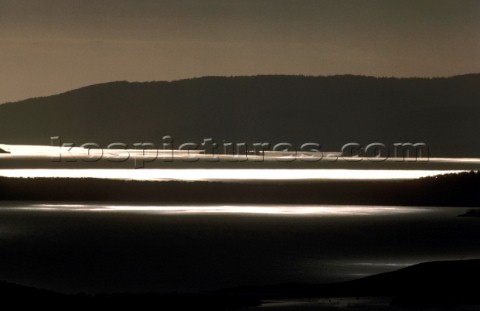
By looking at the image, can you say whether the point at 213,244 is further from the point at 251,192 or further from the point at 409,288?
the point at 251,192

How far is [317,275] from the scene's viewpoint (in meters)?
29.8

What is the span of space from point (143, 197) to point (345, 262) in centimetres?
4018

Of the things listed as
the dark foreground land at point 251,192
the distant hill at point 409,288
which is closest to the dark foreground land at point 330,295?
the distant hill at point 409,288

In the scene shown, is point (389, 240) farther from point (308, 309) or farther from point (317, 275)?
point (308, 309)

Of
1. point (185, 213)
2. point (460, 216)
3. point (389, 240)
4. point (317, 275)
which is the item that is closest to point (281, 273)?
point (317, 275)

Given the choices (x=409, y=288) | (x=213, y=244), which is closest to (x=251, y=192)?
(x=213, y=244)

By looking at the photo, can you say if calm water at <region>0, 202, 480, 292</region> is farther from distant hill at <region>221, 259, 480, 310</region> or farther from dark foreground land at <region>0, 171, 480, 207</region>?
dark foreground land at <region>0, 171, 480, 207</region>

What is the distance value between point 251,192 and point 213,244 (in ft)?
121

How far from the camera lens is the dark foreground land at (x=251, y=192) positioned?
210 feet

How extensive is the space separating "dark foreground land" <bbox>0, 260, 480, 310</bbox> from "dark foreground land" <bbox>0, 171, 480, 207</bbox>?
37.5 metres

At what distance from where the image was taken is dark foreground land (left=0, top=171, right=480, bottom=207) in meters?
64.0

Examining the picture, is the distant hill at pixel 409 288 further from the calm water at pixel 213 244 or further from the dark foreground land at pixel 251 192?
the dark foreground land at pixel 251 192

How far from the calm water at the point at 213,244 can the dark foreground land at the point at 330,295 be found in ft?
13.3

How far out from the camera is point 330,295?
23250 millimetres
